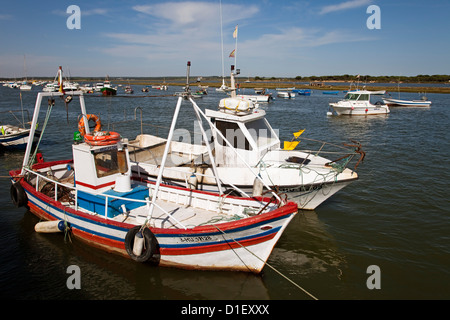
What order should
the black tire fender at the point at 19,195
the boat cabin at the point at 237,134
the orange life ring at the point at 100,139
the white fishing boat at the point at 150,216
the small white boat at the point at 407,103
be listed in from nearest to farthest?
the white fishing boat at the point at 150,216
the orange life ring at the point at 100,139
the black tire fender at the point at 19,195
the boat cabin at the point at 237,134
the small white boat at the point at 407,103

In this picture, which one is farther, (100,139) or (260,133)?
Answer: (260,133)

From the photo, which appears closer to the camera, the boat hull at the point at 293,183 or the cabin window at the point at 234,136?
the boat hull at the point at 293,183

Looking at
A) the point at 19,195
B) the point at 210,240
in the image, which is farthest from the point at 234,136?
the point at 19,195

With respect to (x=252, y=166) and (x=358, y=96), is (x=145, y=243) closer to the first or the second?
(x=252, y=166)

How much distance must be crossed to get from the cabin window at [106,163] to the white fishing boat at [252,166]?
236 centimetres

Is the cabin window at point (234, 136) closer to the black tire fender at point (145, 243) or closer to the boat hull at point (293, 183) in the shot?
the boat hull at point (293, 183)

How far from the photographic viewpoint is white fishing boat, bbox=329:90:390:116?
39656mm

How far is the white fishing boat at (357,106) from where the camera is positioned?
39.7 meters

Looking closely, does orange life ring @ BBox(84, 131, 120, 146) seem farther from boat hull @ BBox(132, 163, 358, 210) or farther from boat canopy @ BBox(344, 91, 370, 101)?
boat canopy @ BBox(344, 91, 370, 101)

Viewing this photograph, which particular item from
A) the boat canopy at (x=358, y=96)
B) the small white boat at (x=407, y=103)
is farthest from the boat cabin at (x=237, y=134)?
the small white boat at (x=407, y=103)

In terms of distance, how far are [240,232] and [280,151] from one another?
6.10 meters

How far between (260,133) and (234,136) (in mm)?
1289

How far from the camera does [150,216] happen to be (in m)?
7.47

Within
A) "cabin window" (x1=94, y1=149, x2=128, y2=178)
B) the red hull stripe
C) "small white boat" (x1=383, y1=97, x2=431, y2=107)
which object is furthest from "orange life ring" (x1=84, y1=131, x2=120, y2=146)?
"small white boat" (x1=383, y1=97, x2=431, y2=107)
